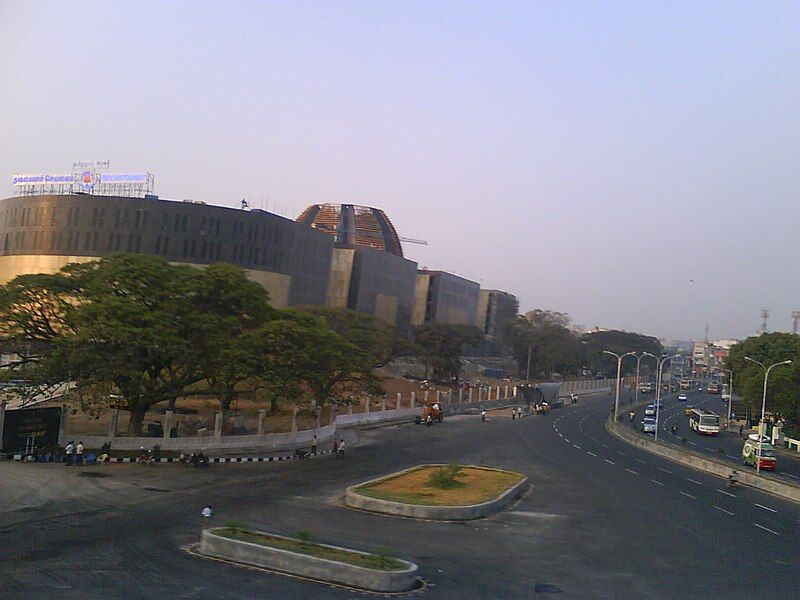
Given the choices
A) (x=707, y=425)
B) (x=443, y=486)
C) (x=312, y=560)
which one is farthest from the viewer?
(x=707, y=425)

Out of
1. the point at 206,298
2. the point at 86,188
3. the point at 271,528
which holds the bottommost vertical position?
the point at 271,528

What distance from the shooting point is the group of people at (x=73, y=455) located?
3134cm

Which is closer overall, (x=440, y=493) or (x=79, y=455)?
(x=440, y=493)

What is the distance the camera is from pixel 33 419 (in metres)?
32.6

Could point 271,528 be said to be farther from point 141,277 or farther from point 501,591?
point 141,277

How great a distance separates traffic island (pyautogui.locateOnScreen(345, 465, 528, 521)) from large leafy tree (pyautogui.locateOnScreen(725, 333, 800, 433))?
36.0 metres

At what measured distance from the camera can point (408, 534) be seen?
72.7 ft

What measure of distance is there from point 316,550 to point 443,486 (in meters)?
13.4

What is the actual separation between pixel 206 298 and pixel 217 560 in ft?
81.2

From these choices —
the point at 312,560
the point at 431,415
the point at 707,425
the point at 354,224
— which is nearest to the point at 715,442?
the point at 707,425

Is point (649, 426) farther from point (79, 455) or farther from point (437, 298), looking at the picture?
point (437, 298)

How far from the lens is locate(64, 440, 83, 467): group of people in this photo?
31.3 metres

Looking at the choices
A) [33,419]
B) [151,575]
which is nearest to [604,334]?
[33,419]

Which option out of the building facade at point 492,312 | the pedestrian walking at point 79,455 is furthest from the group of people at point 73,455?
the building facade at point 492,312
